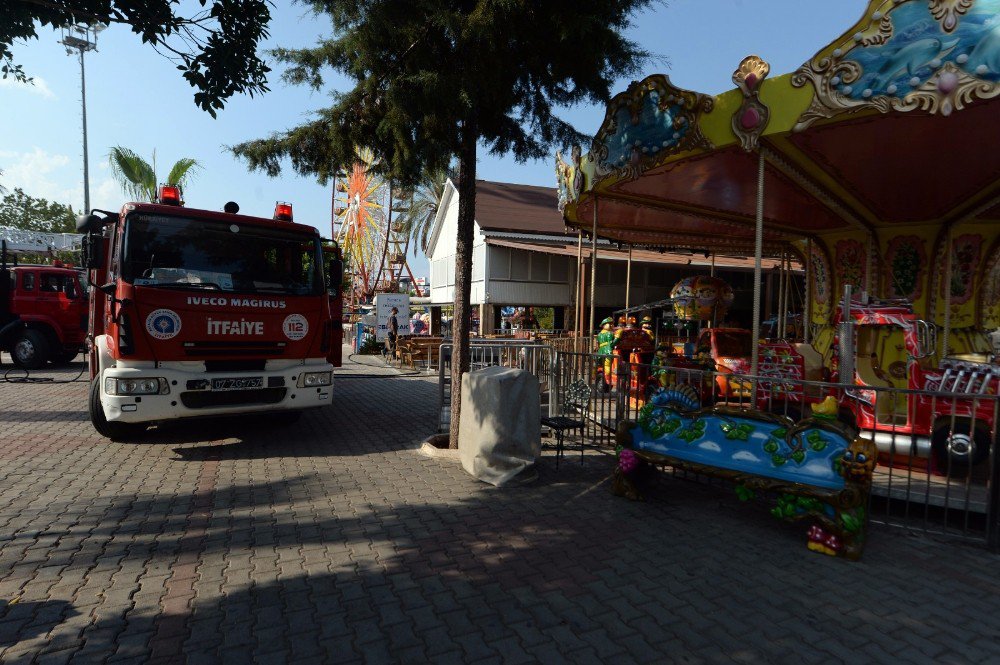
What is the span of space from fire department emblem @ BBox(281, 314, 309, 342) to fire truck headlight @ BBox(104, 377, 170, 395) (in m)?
1.35

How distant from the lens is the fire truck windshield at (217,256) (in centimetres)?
587

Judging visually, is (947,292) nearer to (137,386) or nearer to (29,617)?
(29,617)

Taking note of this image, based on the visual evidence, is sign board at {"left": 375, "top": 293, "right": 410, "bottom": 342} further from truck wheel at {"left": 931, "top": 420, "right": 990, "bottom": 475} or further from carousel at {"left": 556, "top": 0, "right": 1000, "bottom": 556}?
truck wheel at {"left": 931, "top": 420, "right": 990, "bottom": 475}

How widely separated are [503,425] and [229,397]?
10.4 feet

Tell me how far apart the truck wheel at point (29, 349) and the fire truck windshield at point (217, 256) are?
10.3 meters

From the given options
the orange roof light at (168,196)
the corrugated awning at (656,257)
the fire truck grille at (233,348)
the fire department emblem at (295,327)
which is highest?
the corrugated awning at (656,257)

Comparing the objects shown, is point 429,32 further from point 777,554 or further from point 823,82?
point 777,554

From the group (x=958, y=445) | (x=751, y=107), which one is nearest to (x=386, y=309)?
(x=751, y=107)

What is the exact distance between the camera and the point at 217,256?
6.31 metres

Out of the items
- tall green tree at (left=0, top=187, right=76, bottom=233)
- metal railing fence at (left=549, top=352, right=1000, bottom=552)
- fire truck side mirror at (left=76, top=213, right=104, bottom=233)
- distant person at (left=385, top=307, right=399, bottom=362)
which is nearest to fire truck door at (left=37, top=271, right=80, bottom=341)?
distant person at (left=385, top=307, right=399, bottom=362)

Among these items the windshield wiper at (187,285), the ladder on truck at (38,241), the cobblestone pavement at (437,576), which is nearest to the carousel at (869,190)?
the cobblestone pavement at (437,576)

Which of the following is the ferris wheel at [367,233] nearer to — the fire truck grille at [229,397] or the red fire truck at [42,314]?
the red fire truck at [42,314]

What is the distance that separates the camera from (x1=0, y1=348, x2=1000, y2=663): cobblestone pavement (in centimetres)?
273

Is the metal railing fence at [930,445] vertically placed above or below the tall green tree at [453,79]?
below
